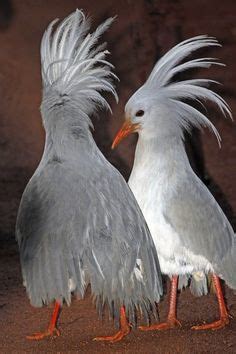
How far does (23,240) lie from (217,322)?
1.37m

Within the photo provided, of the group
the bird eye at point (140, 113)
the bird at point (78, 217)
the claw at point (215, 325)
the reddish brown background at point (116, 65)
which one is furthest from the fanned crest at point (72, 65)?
the reddish brown background at point (116, 65)

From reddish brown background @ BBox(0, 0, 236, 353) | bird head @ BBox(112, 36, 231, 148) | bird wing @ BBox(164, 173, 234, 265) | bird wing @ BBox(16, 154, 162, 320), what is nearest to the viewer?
bird wing @ BBox(16, 154, 162, 320)

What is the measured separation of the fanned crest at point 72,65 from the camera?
4.49 meters

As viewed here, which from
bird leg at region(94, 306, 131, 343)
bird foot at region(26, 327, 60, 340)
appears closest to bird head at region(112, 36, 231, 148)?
bird leg at region(94, 306, 131, 343)

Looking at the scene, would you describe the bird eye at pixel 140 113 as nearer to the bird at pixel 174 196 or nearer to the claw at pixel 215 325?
the bird at pixel 174 196

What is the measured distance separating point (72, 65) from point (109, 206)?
2.99 feet

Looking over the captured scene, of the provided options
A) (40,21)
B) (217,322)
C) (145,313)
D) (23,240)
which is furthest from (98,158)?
(40,21)

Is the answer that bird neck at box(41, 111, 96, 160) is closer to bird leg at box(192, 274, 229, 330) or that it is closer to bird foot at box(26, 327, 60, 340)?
bird foot at box(26, 327, 60, 340)

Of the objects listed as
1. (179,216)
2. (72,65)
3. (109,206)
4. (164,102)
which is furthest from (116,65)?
(109,206)

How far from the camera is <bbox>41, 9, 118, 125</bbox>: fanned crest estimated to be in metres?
4.49

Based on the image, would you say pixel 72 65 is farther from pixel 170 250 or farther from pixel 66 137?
pixel 170 250

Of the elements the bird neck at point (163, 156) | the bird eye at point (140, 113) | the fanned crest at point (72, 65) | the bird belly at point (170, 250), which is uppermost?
the fanned crest at point (72, 65)

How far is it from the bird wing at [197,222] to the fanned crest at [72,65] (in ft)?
2.67

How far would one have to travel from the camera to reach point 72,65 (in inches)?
175
